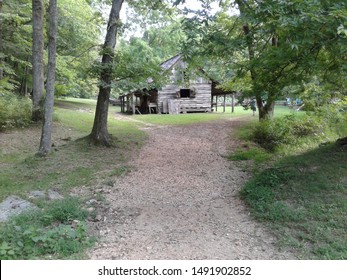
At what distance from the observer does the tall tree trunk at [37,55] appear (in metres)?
11.5

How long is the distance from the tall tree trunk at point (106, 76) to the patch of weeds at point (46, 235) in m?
4.88

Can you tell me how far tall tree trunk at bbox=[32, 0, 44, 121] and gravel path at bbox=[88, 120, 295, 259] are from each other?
590cm

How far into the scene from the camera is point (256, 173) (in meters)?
7.92

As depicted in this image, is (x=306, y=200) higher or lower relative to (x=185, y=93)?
lower

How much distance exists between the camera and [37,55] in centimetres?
1227

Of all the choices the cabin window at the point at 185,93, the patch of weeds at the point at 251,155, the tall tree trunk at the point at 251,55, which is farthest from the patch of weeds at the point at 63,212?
the cabin window at the point at 185,93

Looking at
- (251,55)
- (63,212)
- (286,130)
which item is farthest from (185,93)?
(63,212)

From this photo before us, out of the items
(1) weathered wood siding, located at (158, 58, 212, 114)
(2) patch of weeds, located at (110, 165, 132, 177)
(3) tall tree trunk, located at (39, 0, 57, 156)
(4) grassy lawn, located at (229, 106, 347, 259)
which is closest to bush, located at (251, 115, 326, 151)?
(4) grassy lawn, located at (229, 106, 347, 259)

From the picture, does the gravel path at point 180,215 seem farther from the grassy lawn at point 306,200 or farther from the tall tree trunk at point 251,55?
the tall tree trunk at point 251,55

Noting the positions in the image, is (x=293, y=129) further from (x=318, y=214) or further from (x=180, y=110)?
(x=180, y=110)

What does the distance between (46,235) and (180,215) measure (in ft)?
7.73

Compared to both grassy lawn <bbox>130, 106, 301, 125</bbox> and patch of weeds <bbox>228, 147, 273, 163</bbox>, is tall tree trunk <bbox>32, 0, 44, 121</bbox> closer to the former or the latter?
grassy lawn <bbox>130, 106, 301, 125</bbox>

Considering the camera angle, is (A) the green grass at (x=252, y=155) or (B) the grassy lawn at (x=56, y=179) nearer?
(B) the grassy lawn at (x=56, y=179)

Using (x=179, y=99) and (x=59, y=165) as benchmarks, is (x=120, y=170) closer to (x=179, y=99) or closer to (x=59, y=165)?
(x=59, y=165)
